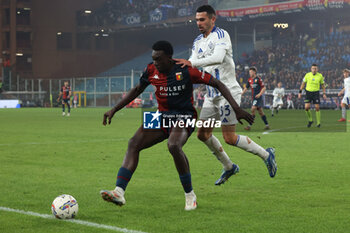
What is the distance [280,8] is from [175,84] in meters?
45.5

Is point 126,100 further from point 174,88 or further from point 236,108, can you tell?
point 236,108

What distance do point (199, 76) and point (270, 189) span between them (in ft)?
7.10

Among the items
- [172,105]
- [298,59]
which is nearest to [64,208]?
[172,105]

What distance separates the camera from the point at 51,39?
6744cm

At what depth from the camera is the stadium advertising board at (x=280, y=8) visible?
46750 millimetres

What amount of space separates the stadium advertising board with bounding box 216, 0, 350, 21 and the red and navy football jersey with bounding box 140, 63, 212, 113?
140ft

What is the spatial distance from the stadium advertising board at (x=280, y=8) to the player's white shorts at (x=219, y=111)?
4097 centimetres

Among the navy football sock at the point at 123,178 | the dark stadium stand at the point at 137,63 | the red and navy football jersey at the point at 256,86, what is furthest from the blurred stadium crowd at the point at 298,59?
the navy football sock at the point at 123,178

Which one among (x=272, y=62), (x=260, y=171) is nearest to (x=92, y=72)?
(x=272, y=62)

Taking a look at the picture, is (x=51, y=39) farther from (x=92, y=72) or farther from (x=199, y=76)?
(x=199, y=76)

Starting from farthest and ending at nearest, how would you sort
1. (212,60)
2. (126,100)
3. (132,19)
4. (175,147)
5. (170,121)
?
(132,19), (212,60), (126,100), (170,121), (175,147)

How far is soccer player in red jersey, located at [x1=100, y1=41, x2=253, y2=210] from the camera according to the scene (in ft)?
20.2

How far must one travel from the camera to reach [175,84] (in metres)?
6.27

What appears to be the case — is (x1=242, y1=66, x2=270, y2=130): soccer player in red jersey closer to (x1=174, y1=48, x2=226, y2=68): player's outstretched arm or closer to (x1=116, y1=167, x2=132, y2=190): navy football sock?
(x1=174, y1=48, x2=226, y2=68): player's outstretched arm
